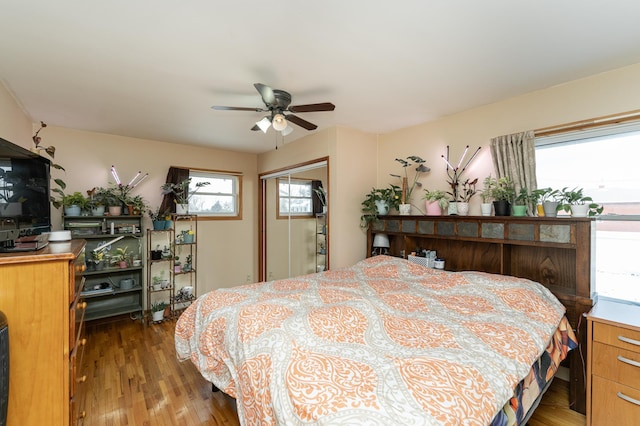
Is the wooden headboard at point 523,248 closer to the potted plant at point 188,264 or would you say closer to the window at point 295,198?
the window at point 295,198

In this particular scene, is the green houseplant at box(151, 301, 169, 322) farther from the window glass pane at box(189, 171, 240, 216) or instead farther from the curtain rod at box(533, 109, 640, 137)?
the curtain rod at box(533, 109, 640, 137)

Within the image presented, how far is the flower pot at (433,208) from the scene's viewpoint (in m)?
3.17

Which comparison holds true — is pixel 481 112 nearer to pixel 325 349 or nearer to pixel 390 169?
pixel 390 169

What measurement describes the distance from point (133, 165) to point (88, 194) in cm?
67

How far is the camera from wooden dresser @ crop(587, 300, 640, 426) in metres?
1.63

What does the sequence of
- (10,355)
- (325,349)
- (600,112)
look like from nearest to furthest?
1. (10,355)
2. (325,349)
3. (600,112)

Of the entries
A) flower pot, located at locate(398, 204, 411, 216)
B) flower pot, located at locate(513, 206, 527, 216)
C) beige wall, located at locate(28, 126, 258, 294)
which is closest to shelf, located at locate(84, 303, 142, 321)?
beige wall, located at locate(28, 126, 258, 294)

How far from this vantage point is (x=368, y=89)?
2.47 metres

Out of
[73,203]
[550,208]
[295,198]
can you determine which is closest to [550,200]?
[550,208]

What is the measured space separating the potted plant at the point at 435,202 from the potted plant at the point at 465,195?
6.1 inches

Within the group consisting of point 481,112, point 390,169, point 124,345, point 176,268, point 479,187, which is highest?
point 481,112

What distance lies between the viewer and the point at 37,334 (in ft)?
3.88

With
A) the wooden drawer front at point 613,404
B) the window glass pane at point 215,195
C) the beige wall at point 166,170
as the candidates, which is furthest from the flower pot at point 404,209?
the window glass pane at point 215,195

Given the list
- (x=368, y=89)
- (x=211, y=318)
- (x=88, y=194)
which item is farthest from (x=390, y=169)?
(x=88, y=194)
